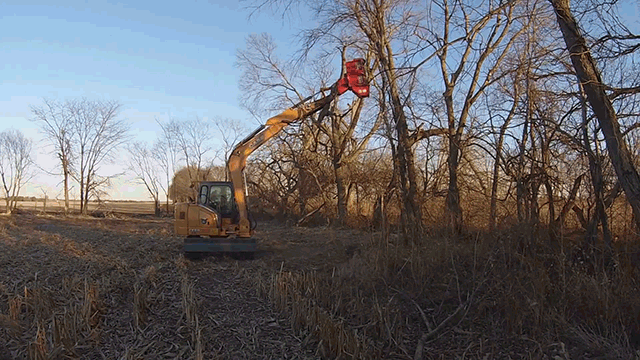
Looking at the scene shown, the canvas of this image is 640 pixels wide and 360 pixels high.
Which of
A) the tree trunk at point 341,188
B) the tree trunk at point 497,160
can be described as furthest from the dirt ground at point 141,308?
the tree trunk at point 341,188

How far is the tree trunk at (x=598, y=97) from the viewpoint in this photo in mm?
8195

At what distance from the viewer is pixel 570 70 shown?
30.7 feet

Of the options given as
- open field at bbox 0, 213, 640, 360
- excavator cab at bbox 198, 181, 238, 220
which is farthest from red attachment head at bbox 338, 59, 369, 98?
open field at bbox 0, 213, 640, 360

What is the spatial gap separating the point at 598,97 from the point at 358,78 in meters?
6.69

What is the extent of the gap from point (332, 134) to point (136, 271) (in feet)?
48.1

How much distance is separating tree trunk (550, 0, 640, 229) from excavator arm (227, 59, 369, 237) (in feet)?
19.2

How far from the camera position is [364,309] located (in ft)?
27.5

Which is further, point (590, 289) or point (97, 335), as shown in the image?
point (590, 289)

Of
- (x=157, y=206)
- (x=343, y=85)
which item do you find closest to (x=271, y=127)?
(x=343, y=85)

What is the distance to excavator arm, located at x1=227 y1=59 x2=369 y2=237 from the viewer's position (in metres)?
14.0

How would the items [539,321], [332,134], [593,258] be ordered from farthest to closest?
1. [332,134]
2. [593,258]
3. [539,321]

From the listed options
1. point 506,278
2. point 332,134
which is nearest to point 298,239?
point 332,134

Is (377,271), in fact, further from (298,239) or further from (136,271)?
(298,239)

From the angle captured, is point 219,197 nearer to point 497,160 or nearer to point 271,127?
point 271,127
